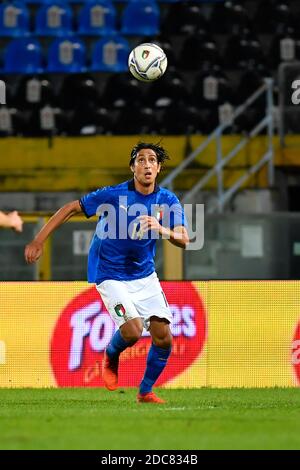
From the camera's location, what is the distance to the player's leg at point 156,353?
1066cm

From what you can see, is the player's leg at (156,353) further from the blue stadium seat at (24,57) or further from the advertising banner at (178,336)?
→ the blue stadium seat at (24,57)

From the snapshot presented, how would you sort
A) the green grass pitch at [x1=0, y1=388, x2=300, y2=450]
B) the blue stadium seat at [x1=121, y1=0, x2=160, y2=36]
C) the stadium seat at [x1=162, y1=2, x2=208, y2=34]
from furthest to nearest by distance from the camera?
the blue stadium seat at [x1=121, y1=0, x2=160, y2=36] → the stadium seat at [x1=162, y1=2, x2=208, y2=34] → the green grass pitch at [x1=0, y1=388, x2=300, y2=450]

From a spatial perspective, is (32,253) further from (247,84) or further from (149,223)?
(247,84)

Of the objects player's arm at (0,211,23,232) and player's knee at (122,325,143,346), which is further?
player's knee at (122,325,143,346)

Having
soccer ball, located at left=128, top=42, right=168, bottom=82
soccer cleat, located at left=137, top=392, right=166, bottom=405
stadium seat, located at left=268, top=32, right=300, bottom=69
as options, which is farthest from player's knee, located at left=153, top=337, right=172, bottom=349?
stadium seat, located at left=268, top=32, right=300, bottom=69

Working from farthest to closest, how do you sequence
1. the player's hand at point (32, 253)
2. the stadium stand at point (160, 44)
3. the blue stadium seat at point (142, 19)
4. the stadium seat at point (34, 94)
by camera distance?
1. the blue stadium seat at point (142, 19)
2. the stadium seat at point (34, 94)
3. the stadium stand at point (160, 44)
4. the player's hand at point (32, 253)

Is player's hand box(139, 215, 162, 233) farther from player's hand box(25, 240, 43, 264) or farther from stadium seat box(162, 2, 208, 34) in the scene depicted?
stadium seat box(162, 2, 208, 34)

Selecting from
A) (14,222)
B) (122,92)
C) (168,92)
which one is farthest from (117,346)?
(122,92)

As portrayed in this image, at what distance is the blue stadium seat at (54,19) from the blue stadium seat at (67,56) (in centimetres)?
47

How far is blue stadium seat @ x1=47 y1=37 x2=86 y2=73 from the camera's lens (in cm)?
2089

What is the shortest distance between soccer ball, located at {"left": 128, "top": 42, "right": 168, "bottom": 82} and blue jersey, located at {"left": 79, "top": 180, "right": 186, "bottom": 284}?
103 inches

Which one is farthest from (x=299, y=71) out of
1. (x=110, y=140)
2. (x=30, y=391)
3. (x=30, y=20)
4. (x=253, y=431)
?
(x=253, y=431)

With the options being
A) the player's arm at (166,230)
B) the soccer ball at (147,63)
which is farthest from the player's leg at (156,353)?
the soccer ball at (147,63)

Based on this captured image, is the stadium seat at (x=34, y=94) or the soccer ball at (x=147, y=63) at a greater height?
the stadium seat at (x=34, y=94)
